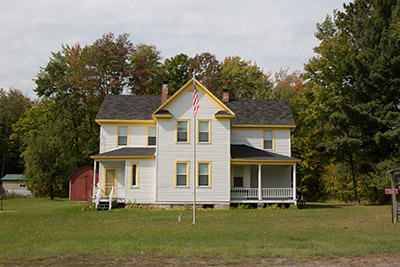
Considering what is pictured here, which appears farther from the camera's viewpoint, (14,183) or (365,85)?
(14,183)

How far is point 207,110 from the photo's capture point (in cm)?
2831

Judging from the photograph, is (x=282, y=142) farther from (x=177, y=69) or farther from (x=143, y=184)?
(x=177, y=69)

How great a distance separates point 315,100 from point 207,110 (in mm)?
13038

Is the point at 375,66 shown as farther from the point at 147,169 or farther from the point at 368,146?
the point at 147,169

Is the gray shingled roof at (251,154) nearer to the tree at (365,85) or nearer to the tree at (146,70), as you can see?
the tree at (365,85)

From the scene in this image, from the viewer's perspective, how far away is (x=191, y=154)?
91.8 feet

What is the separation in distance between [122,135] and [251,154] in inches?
372

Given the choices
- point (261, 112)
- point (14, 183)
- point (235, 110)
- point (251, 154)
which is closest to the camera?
point (251, 154)

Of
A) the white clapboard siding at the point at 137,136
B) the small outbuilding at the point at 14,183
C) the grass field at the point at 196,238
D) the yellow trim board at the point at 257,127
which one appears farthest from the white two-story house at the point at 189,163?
the small outbuilding at the point at 14,183

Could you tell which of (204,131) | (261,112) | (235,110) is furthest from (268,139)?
(204,131)

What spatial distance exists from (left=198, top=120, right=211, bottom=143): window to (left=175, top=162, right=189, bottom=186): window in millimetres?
1894

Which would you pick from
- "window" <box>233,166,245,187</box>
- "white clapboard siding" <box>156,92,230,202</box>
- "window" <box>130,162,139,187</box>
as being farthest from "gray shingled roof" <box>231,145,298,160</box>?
"window" <box>130,162,139,187</box>

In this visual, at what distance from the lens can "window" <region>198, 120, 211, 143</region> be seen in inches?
1109

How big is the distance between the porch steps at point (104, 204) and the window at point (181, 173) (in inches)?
180
